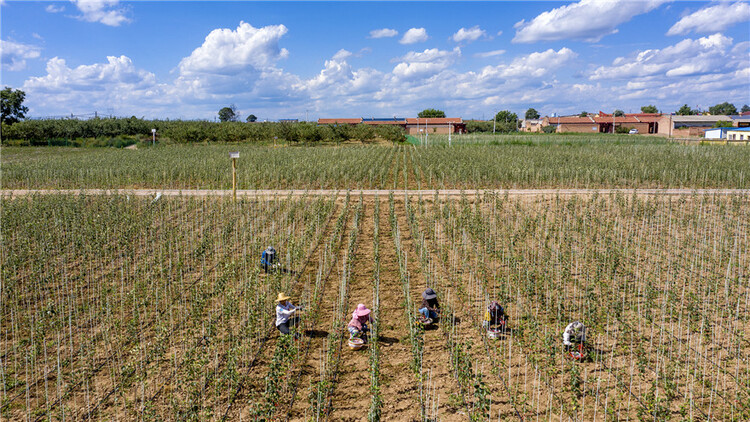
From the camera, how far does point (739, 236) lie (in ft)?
39.3

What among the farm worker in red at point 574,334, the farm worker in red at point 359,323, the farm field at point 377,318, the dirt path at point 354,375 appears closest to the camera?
the dirt path at point 354,375

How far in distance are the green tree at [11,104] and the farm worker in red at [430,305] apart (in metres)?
68.3

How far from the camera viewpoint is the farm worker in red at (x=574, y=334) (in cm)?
641

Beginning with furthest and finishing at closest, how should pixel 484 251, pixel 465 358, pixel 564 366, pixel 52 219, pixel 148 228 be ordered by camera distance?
pixel 52 219 → pixel 148 228 → pixel 484 251 → pixel 564 366 → pixel 465 358

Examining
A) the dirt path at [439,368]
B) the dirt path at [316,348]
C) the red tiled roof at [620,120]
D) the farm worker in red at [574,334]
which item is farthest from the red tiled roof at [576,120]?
the farm worker in red at [574,334]

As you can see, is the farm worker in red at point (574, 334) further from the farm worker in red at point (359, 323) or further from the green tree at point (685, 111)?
the green tree at point (685, 111)

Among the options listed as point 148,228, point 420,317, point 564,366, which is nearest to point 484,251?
point 420,317

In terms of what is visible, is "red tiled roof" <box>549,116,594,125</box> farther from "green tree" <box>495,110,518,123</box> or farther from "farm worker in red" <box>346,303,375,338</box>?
"farm worker in red" <box>346,303,375,338</box>

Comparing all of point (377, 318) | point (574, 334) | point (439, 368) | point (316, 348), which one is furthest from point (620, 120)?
point (316, 348)

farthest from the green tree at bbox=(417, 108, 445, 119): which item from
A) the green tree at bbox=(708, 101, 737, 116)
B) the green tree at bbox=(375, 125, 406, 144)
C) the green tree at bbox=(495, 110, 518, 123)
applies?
the green tree at bbox=(708, 101, 737, 116)

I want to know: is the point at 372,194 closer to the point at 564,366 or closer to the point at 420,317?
the point at 420,317

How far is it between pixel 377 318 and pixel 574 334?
274 centimetres

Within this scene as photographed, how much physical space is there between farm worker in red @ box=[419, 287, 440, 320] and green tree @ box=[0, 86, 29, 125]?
68342 millimetres

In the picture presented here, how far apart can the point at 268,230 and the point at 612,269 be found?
8.87m
